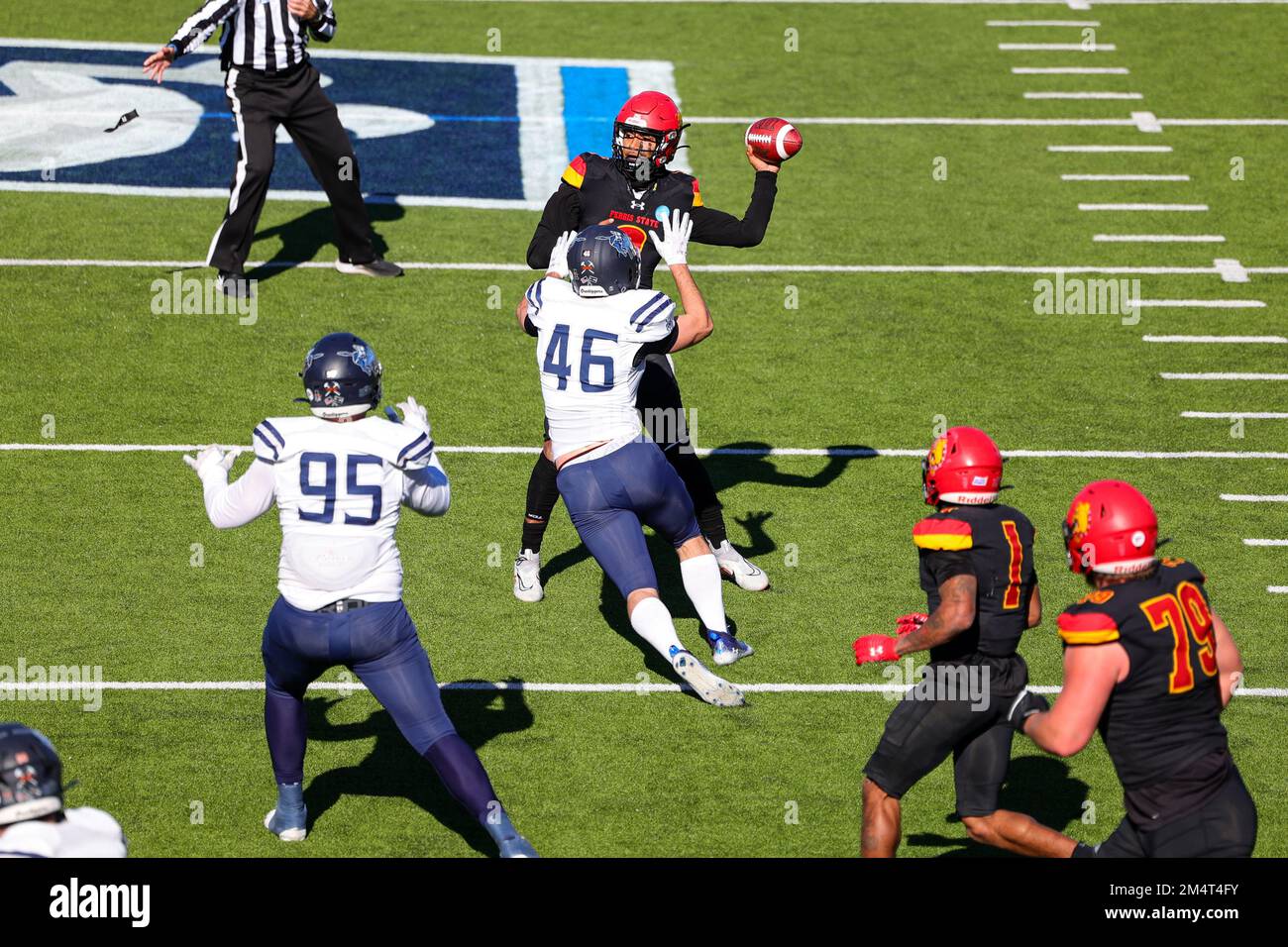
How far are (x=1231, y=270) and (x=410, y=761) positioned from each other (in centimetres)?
808

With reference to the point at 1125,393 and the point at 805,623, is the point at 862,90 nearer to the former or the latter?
the point at 1125,393

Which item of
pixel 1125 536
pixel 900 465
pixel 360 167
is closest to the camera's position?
pixel 1125 536

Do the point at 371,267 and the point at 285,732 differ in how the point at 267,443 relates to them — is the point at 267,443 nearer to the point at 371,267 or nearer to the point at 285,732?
the point at 285,732

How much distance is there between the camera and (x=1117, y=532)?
5.33m

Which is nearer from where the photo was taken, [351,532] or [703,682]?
[351,532]

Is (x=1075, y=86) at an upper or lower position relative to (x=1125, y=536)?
upper

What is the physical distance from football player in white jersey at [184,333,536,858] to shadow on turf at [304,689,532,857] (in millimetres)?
843

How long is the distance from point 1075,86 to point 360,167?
667 centimetres

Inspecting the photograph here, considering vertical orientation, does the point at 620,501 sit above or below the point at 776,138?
below

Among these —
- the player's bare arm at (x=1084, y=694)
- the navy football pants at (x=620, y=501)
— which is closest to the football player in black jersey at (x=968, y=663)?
the player's bare arm at (x=1084, y=694)

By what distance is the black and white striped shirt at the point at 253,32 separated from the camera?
37.9 feet

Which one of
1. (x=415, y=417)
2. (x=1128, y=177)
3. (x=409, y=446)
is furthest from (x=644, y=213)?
(x=1128, y=177)

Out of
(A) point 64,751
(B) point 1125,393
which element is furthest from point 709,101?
(A) point 64,751
